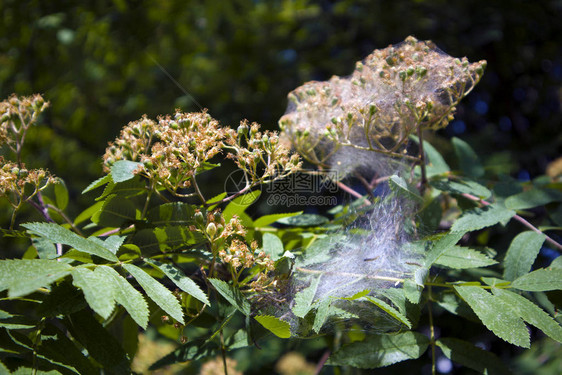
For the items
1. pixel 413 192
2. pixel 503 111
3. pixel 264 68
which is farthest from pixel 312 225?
→ pixel 503 111

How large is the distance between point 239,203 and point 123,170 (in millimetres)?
431

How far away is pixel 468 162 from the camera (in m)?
2.17

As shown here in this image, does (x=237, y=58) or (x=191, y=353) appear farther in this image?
(x=237, y=58)

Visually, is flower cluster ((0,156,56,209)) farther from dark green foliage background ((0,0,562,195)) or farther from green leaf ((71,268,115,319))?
dark green foliage background ((0,0,562,195))

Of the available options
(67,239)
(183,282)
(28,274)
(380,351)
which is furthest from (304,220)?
(28,274)

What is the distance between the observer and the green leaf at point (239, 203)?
4.98 feet

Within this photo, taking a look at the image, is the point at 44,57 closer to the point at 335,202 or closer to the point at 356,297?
the point at 335,202

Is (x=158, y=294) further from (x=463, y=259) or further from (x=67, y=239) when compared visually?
(x=463, y=259)

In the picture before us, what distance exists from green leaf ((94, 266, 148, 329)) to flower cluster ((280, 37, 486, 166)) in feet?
2.92

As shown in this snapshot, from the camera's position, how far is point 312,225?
1.89m

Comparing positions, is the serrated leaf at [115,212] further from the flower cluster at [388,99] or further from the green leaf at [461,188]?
the green leaf at [461,188]

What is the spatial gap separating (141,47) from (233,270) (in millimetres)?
3658

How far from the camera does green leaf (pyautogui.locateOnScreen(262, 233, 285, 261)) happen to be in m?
1.45

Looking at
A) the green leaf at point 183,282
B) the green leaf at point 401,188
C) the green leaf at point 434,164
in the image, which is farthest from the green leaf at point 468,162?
the green leaf at point 183,282
